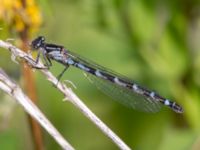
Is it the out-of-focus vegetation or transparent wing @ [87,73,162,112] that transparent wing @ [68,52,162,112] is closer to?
transparent wing @ [87,73,162,112]

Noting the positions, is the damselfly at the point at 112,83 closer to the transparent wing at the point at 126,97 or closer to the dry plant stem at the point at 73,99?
→ the transparent wing at the point at 126,97

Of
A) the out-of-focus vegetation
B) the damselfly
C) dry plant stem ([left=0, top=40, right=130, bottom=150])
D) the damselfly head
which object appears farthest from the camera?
the out-of-focus vegetation

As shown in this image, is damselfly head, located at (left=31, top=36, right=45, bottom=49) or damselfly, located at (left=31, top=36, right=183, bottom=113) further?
damselfly, located at (left=31, top=36, right=183, bottom=113)

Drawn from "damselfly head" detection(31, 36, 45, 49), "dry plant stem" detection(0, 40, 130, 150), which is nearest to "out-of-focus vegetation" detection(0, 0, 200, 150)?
"damselfly head" detection(31, 36, 45, 49)

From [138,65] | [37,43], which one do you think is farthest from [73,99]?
[138,65]

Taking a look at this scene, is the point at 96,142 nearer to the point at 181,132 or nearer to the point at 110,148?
the point at 110,148

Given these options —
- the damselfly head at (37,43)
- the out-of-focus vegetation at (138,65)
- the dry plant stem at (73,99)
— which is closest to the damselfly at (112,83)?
the damselfly head at (37,43)

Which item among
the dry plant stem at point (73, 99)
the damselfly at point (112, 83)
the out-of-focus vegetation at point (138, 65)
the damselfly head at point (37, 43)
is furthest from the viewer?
the out-of-focus vegetation at point (138, 65)
